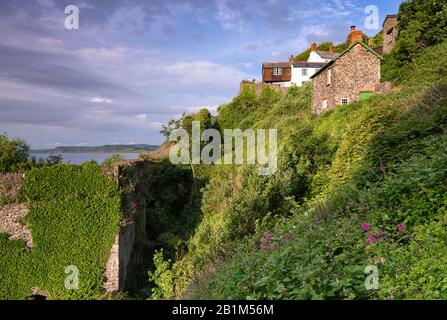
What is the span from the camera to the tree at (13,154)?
13977 mm

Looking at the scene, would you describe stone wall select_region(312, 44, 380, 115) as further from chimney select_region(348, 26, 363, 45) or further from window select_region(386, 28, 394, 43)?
chimney select_region(348, 26, 363, 45)

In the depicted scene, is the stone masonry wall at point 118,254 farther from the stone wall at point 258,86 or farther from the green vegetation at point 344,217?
the stone wall at point 258,86

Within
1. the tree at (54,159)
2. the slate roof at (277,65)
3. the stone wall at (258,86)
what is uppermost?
the slate roof at (277,65)

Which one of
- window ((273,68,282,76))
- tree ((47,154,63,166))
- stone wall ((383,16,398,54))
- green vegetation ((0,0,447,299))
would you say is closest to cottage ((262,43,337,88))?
window ((273,68,282,76))

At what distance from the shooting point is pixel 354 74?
20703mm

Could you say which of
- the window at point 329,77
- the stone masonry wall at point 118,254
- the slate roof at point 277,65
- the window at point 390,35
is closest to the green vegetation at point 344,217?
the stone masonry wall at point 118,254

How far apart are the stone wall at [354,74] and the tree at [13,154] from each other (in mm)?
14963

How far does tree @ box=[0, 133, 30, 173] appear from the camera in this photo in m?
14.0

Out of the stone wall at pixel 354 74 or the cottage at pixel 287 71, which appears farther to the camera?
the cottage at pixel 287 71

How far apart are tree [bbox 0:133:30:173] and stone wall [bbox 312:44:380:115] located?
49.1 ft

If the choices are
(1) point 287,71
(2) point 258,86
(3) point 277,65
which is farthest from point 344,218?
(3) point 277,65

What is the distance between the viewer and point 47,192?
10.9m

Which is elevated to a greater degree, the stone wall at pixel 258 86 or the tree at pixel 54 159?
the stone wall at pixel 258 86

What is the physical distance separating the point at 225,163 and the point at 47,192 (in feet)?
40.1
